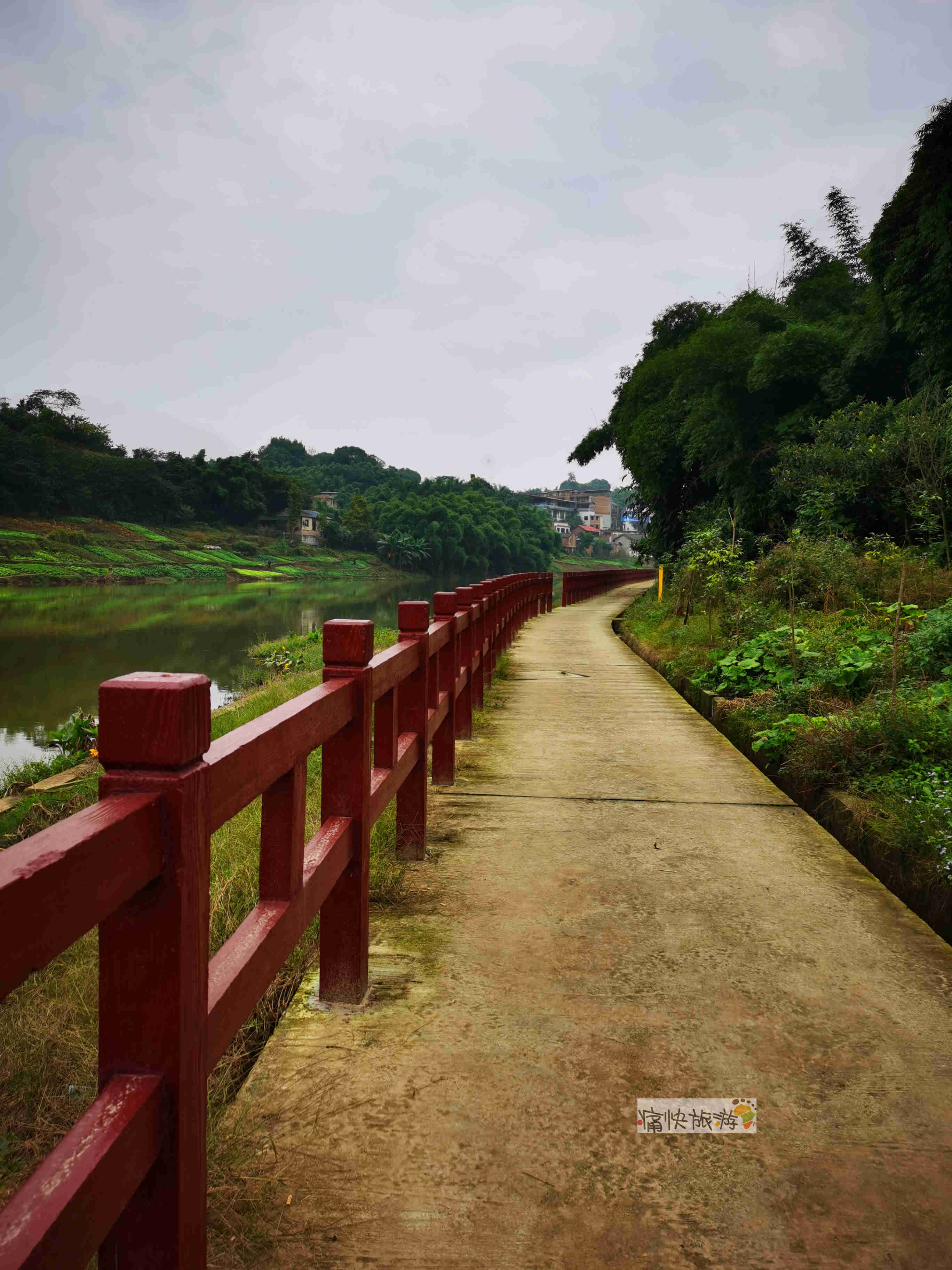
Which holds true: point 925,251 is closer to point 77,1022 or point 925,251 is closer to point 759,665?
point 759,665

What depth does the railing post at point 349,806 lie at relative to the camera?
7.18 ft

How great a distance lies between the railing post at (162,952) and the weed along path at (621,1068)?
1.50 feet

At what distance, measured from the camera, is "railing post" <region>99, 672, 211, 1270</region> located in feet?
3.50

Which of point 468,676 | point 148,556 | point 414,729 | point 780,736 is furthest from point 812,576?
point 148,556

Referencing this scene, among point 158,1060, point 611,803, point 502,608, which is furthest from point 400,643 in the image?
point 502,608

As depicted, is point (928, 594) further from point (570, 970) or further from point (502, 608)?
point (570, 970)

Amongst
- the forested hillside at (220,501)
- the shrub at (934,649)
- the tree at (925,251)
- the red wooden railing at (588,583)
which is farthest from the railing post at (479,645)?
the forested hillside at (220,501)

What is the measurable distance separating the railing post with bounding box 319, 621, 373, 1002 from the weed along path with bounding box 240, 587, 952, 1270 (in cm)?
10

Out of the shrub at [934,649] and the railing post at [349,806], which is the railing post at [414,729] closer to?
the railing post at [349,806]

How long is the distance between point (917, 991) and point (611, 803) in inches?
73.2

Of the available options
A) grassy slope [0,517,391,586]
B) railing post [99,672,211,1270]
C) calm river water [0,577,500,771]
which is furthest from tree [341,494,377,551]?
railing post [99,672,211,1270]

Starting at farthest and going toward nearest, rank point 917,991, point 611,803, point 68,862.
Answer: point 611,803 < point 917,991 < point 68,862

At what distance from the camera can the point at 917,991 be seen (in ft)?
8.04

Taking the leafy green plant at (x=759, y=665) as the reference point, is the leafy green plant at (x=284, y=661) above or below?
below
